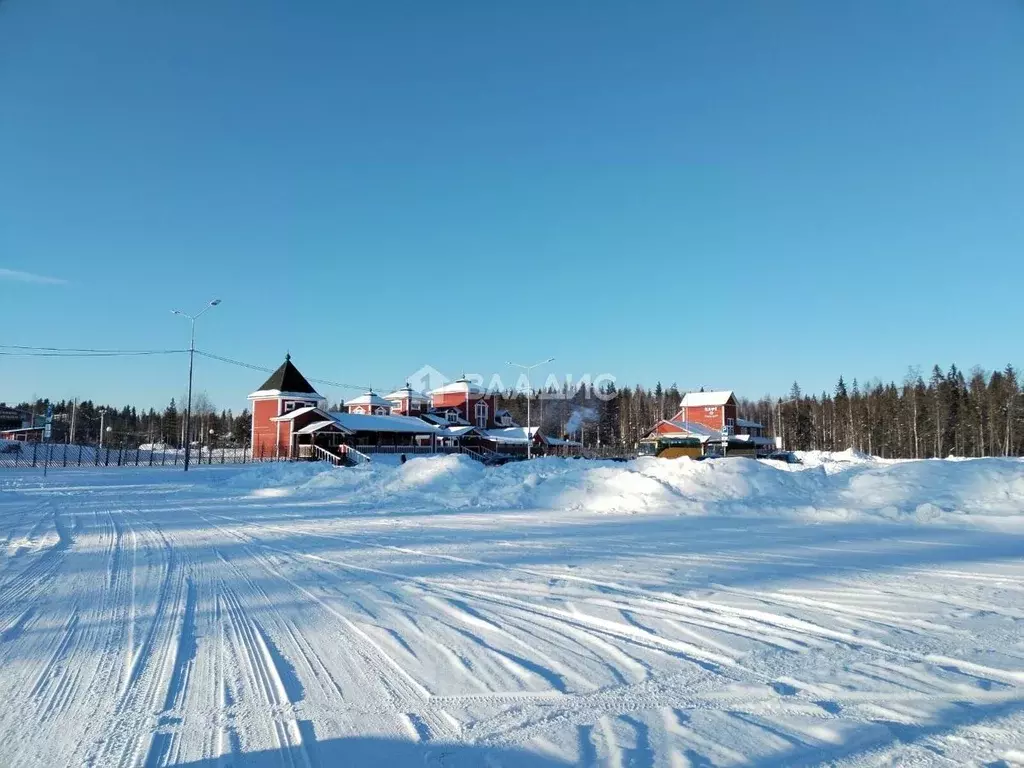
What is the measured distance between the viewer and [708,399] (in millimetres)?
83875

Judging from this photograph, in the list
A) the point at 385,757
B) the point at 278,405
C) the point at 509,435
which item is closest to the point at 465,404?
the point at 509,435

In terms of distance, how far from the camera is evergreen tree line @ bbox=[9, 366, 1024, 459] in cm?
7450

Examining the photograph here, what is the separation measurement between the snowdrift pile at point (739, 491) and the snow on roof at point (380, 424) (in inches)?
1374

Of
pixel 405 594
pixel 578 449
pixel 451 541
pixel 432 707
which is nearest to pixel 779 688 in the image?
pixel 432 707

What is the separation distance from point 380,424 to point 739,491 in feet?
154

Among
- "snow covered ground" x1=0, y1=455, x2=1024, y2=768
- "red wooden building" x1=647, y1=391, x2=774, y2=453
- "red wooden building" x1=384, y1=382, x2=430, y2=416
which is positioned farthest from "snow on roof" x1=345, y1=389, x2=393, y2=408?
"snow covered ground" x1=0, y1=455, x2=1024, y2=768

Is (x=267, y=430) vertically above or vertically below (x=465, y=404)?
below

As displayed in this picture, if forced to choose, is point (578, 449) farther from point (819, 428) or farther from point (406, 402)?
point (819, 428)

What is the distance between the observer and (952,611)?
665 cm

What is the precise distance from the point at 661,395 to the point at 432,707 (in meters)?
140

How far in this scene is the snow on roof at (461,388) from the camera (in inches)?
3376

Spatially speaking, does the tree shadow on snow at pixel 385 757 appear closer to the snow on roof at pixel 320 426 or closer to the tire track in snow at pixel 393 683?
the tire track in snow at pixel 393 683

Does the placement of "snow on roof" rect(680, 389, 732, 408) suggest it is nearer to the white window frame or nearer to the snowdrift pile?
the white window frame

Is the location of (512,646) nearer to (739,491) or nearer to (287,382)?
(739,491)
